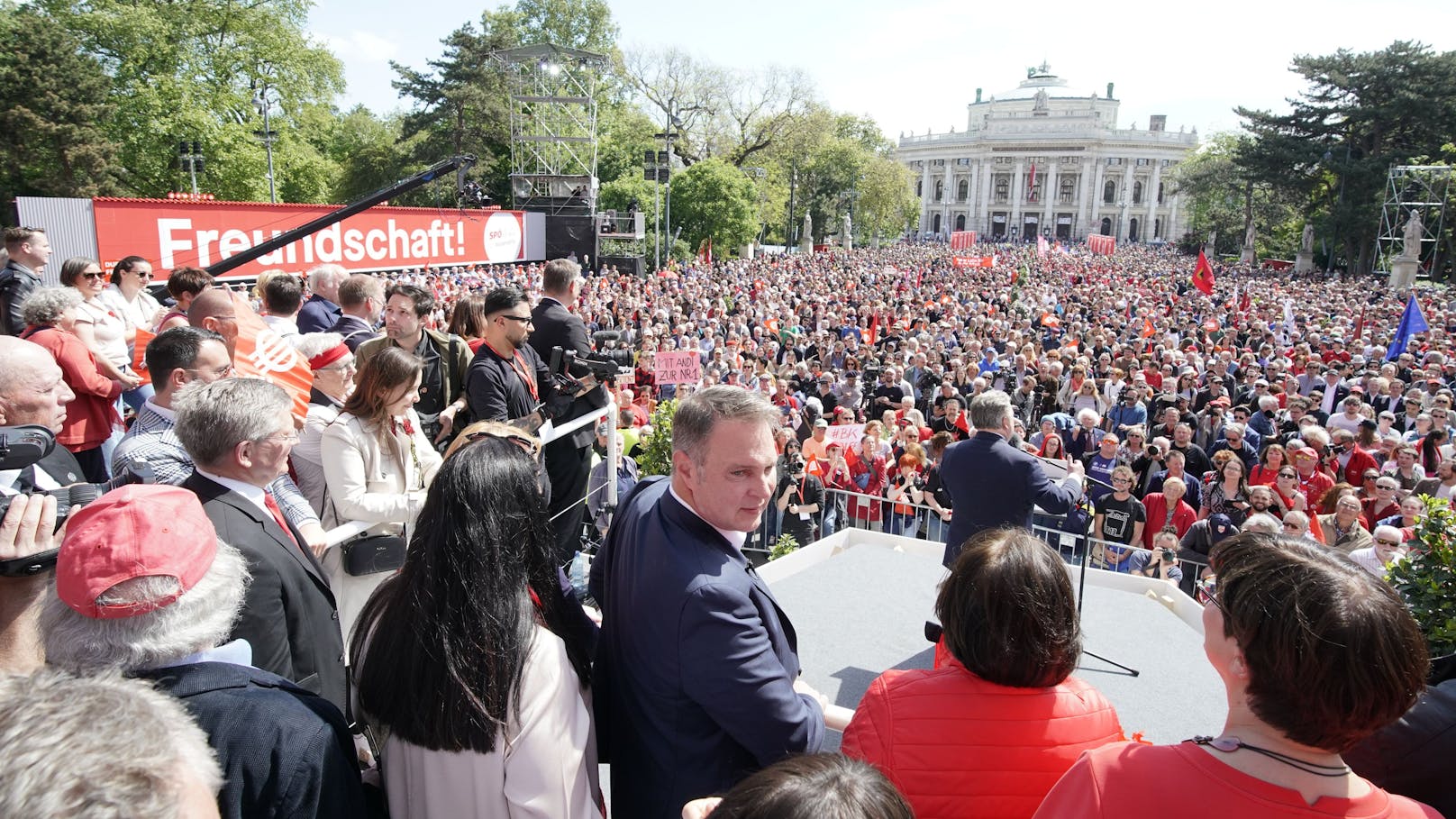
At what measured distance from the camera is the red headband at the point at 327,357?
3656 mm

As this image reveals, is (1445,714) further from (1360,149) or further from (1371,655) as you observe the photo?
(1360,149)

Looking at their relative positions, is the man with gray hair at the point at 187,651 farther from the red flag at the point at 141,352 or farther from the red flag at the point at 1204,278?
the red flag at the point at 1204,278

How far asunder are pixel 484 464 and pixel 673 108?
4947cm

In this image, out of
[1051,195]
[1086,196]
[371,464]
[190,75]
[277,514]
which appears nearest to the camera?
[277,514]

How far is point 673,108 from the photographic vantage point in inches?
1885

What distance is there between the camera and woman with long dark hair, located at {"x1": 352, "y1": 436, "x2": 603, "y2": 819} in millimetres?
1631

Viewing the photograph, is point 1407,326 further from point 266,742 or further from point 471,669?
point 266,742

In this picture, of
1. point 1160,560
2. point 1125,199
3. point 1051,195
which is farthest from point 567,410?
point 1125,199

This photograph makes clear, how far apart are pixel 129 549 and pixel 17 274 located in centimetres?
578

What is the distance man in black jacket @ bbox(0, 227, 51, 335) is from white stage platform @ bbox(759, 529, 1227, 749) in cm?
537

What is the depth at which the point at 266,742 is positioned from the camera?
145cm

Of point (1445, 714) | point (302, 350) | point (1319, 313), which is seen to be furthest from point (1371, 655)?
point (1319, 313)

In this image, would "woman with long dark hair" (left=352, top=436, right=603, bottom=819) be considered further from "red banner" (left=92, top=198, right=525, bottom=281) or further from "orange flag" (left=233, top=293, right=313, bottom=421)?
"red banner" (left=92, top=198, right=525, bottom=281)

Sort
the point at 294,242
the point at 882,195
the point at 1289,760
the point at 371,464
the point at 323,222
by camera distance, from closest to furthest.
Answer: the point at 1289,760, the point at 371,464, the point at 323,222, the point at 294,242, the point at 882,195
